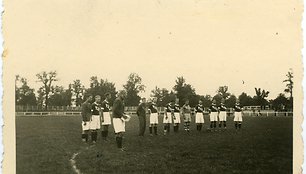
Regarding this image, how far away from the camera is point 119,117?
8.57 m

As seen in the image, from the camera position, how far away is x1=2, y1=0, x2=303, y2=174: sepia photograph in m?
7.36

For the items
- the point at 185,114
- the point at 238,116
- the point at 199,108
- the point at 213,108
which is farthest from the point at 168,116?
the point at 238,116

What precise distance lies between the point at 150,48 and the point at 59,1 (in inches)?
67.3

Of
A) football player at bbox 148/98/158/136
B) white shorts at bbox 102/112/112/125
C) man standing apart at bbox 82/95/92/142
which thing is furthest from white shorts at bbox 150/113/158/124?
man standing apart at bbox 82/95/92/142

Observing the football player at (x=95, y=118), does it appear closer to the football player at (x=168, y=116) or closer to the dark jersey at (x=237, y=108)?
the football player at (x=168, y=116)

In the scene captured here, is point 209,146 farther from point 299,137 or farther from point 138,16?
point 138,16

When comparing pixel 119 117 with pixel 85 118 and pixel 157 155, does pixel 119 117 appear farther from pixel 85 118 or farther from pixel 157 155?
pixel 157 155

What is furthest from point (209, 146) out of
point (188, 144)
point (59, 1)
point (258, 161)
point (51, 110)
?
point (59, 1)

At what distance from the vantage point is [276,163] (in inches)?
290

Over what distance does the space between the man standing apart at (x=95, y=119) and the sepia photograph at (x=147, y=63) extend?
1070 millimetres

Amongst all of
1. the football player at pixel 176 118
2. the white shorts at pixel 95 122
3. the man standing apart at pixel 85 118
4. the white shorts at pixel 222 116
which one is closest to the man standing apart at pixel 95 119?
the white shorts at pixel 95 122

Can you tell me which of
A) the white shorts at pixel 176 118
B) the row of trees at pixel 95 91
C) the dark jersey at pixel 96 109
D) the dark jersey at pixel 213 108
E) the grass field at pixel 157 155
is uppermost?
the row of trees at pixel 95 91

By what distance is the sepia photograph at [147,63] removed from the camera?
7.36 m

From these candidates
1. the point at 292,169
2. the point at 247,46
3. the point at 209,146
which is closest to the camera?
the point at 292,169
